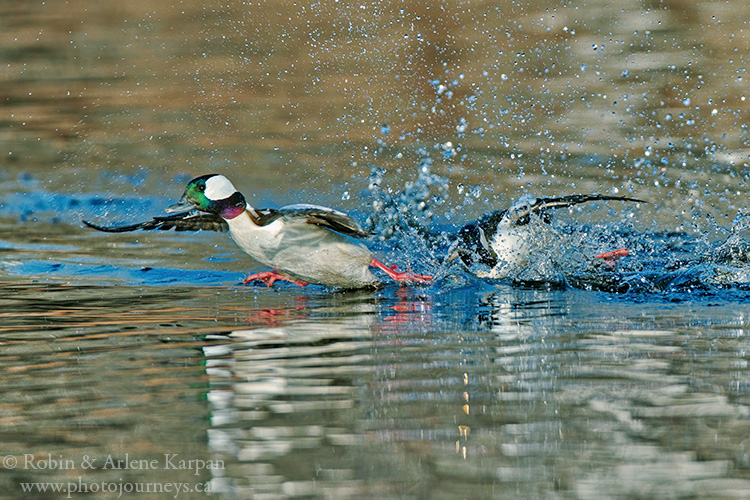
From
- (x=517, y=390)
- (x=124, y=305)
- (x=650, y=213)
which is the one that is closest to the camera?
(x=517, y=390)

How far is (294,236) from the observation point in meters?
7.16

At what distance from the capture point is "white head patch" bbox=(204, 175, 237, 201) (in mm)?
7273

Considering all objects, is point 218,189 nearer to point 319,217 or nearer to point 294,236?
point 294,236

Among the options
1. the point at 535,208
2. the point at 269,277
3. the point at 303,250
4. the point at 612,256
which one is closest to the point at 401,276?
the point at 303,250

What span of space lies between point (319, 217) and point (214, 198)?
0.85 meters

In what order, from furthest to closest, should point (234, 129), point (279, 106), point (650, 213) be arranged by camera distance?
1. point (279, 106)
2. point (234, 129)
3. point (650, 213)

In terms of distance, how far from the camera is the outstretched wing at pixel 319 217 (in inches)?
270

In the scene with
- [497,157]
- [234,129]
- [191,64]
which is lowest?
[497,157]

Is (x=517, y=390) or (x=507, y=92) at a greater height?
(x=507, y=92)

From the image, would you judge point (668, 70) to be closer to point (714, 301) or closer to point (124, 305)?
point (714, 301)

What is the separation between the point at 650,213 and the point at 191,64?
9.36 meters

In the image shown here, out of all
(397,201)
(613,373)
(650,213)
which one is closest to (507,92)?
(650,213)

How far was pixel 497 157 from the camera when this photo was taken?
40.2 ft

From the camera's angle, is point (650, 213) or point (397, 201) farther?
point (650, 213)
